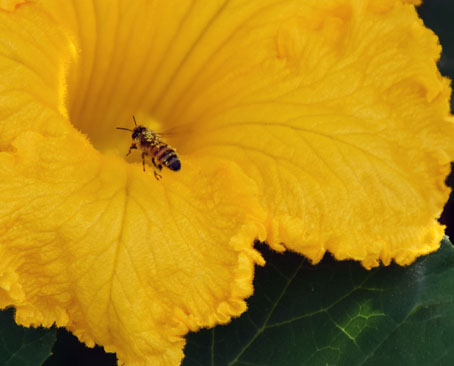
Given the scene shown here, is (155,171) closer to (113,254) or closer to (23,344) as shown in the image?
(113,254)

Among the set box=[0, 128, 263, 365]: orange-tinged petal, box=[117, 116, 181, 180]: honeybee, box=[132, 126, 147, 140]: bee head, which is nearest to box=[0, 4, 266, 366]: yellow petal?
box=[0, 128, 263, 365]: orange-tinged petal

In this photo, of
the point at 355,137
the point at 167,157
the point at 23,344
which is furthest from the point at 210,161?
the point at 23,344

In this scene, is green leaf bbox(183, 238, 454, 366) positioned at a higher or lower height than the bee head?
lower

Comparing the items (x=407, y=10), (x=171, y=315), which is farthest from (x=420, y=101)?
(x=171, y=315)

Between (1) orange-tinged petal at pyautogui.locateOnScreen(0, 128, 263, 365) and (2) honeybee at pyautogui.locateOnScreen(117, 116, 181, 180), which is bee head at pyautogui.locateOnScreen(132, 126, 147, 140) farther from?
(1) orange-tinged petal at pyautogui.locateOnScreen(0, 128, 263, 365)

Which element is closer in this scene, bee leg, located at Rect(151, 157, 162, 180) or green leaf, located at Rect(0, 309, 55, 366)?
bee leg, located at Rect(151, 157, 162, 180)

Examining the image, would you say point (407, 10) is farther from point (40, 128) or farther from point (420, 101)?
point (40, 128)

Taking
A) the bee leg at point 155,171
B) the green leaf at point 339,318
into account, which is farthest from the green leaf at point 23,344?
the bee leg at point 155,171

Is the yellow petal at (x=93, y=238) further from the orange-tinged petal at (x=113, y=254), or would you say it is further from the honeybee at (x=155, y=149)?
the honeybee at (x=155, y=149)

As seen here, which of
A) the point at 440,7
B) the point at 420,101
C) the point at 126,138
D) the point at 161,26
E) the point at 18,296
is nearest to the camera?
the point at 18,296
